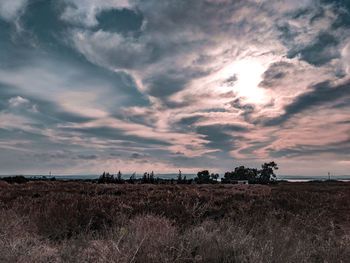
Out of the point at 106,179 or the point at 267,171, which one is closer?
the point at 106,179

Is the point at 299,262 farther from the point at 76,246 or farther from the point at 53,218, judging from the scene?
the point at 53,218

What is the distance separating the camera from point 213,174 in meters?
76.9

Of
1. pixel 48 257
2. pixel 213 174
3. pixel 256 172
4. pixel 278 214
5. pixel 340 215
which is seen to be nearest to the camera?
pixel 48 257

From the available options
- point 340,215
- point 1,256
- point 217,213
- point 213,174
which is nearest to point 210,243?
point 1,256

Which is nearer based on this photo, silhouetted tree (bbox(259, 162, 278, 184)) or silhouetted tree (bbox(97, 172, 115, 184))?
silhouetted tree (bbox(97, 172, 115, 184))

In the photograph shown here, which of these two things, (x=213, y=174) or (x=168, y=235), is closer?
(x=168, y=235)

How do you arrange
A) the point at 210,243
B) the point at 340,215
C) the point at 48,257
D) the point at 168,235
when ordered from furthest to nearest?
the point at 340,215 → the point at 168,235 → the point at 210,243 → the point at 48,257

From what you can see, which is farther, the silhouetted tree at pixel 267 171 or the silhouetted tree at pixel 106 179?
the silhouetted tree at pixel 267 171

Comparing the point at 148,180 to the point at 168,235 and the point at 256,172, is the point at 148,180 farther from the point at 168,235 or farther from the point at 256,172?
the point at 256,172

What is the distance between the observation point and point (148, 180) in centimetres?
4612

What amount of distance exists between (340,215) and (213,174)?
64751 millimetres

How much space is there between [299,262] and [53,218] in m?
6.68

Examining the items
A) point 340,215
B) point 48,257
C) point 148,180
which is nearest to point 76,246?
point 48,257

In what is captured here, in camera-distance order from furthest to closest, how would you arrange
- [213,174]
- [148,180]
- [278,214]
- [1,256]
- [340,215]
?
[213,174], [148,180], [340,215], [278,214], [1,256]
